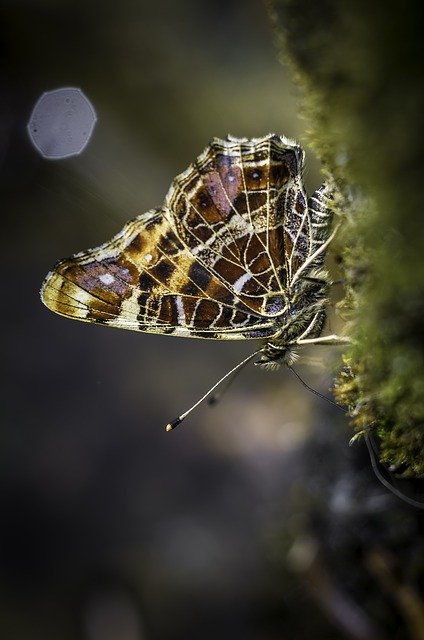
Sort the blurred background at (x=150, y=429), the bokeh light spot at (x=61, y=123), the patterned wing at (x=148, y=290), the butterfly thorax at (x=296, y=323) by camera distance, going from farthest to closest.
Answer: the bokeh light spot at (x=61, y=123) → the blurred background at (x=150, y=429) → the patterned wing at (x=148, y=290) → the butterfly thorax at (x=296, y=323)

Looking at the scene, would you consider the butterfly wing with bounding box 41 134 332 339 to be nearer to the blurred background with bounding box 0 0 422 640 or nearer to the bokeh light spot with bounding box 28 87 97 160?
the blurred background with bounding box 0 0 422 640

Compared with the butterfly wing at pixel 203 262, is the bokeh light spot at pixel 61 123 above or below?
above

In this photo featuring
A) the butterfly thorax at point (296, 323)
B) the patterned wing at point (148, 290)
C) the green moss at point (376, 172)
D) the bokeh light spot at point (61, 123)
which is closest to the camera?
the green moss at point (376, 172)

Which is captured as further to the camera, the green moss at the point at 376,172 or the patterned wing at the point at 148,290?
the patterned wing at the point at 148,290

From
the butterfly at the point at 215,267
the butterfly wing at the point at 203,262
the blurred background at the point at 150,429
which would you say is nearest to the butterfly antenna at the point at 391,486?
the blurred background at the point at 150,429

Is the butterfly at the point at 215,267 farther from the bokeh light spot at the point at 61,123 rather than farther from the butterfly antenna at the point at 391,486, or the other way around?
the bokeh light spot at the point at 61,123

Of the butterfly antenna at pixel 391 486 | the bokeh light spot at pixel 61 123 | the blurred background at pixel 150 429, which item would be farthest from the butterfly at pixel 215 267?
the bokeh light spot at pixel 61 123

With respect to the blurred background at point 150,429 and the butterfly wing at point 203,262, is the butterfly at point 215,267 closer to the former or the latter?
the butterfly wing at point 203,262
